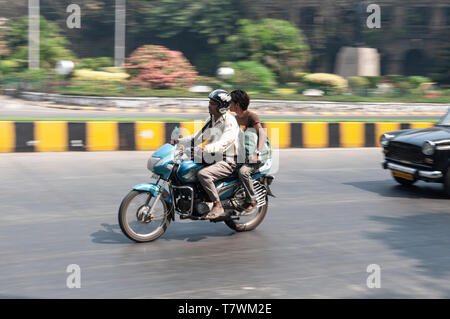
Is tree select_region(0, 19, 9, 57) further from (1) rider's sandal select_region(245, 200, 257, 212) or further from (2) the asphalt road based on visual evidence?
(1) rider's sandal select_region(245, 200, 257, 212)

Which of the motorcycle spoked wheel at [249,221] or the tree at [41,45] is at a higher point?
the tree at [41,45]

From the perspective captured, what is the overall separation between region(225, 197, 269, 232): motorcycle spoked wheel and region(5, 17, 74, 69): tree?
28.5m

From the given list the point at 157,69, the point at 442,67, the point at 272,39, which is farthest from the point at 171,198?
the point at 442,67

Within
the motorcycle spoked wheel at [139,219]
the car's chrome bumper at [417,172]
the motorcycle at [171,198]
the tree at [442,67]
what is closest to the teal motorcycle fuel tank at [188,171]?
the motorcycle at [171,198]

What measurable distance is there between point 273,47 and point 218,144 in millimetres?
32228

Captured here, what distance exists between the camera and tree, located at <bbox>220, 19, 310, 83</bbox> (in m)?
37.7

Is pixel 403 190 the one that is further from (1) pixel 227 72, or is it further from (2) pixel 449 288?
(1) pixel 227 72

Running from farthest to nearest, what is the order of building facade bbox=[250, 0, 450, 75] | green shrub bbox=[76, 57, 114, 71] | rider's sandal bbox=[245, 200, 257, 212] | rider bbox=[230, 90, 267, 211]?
building facade bbox=[250, 0, 450, 75] < green shrub bbox=[76, 57, 114, 71] < rider's sandal bbox=[245, 200, 257, 212] < rider bbox=[230, 90, 267, 211]

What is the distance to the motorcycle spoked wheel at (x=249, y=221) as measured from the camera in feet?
23.7

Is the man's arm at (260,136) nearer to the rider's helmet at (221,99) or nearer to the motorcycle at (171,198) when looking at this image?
the motorcycle at (171,198)

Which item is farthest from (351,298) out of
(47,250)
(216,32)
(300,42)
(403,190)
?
(216,32)

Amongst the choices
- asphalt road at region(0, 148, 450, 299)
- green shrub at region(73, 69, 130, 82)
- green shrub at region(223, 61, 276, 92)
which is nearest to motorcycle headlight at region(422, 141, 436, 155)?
asphalt road at region(0, 148, 450, 299)

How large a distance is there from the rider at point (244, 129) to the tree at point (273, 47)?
29819 millimetres

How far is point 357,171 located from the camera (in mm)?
11898
